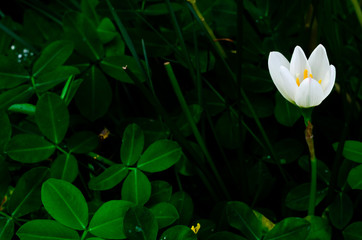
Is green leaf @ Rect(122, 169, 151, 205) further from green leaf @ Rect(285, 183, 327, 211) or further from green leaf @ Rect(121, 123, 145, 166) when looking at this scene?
green leaf @ Rect(285, 183, 327, 211)

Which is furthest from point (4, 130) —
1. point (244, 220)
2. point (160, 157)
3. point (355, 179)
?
point (355, 179)

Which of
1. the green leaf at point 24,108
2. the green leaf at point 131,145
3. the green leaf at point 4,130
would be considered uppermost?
the green leaf at point 24,108

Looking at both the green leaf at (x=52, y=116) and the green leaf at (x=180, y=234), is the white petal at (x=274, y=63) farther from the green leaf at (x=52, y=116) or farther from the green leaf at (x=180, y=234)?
the green leaf at (x=52, y=116)

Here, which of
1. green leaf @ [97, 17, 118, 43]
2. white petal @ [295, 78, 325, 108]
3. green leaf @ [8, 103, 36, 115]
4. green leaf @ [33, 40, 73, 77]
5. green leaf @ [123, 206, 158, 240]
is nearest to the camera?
white petal @ [295, 78, 325, 108]

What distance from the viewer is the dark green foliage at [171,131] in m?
0.93

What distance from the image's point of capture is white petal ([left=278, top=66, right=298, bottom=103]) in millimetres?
750

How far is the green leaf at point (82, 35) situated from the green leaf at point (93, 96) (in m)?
0.07

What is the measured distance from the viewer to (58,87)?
1.27 metres

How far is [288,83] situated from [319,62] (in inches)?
4.5

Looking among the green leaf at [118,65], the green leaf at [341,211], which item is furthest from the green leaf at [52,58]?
the green leaf at [341,211]

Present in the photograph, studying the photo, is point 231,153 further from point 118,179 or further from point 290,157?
point 118,179

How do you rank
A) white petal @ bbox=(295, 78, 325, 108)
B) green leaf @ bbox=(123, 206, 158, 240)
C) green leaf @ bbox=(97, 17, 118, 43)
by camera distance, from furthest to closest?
green leaf @ bbox=(97, 17, 118, 43)
green leaf @ bbox=(123, 206, 158, 240)
white petal @ bbox=(295, 78, 325, 108)

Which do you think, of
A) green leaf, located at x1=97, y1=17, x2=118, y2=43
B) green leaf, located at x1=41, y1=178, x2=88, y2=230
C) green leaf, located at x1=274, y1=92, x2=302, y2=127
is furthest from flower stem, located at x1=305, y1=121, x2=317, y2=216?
green leaf, located at x1=97, y1=17, x2=118, y2=43

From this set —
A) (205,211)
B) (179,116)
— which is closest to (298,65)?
(179,116)
